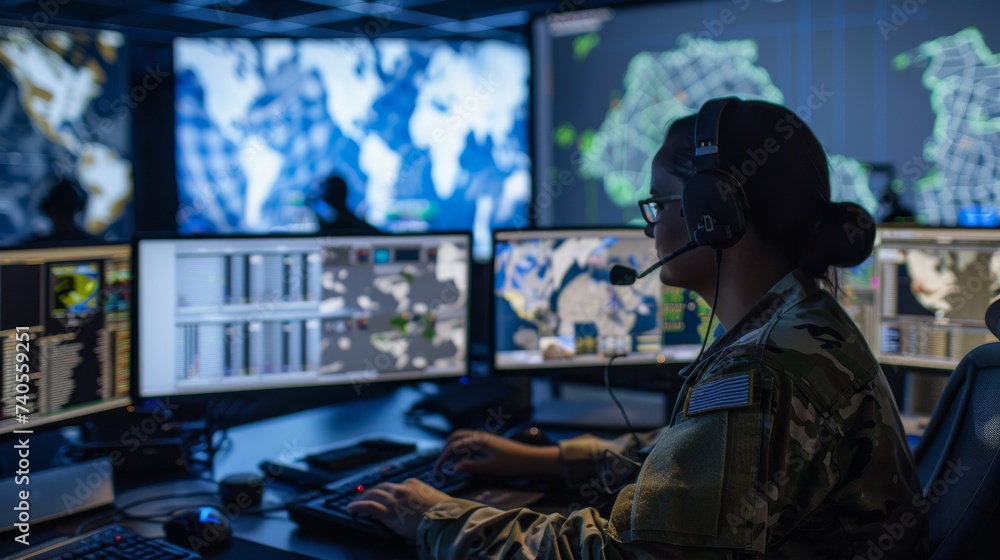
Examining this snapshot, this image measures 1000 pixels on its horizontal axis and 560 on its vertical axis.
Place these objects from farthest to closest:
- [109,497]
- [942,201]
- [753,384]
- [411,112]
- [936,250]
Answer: [411,112], [942,201], [936,250], [109,497], [753,384]

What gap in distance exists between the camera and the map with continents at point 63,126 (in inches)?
167

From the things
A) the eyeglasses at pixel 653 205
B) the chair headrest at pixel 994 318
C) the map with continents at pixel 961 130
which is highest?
the map with continents at pixel 961 130

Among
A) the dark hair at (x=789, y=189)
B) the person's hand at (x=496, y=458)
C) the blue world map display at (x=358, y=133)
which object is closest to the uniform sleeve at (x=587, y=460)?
the person's hand at (x=496, y=458)

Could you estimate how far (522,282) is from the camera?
6.21 ft

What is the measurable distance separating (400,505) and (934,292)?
1.28 m

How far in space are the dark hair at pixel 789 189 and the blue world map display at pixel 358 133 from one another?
11.2 feet

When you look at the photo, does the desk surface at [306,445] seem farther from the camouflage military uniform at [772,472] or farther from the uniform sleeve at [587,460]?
the uniform sleeve at [587,460]

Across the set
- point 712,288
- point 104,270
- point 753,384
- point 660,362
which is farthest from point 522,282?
point 753,384

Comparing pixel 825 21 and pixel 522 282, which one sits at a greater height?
pixel 825 21

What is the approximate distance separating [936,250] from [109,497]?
5.70 feet

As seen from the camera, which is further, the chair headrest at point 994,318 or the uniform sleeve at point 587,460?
the uniform sleeve at point 587,460

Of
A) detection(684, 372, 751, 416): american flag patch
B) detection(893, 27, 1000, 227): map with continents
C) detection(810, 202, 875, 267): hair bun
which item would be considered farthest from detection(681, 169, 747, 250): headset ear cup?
detection(893, 27, 1000, 227): map with continents

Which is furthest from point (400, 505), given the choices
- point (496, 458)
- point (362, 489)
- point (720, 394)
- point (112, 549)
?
point (720, 394)

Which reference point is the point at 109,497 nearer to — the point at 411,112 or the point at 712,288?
the point at 712,288
